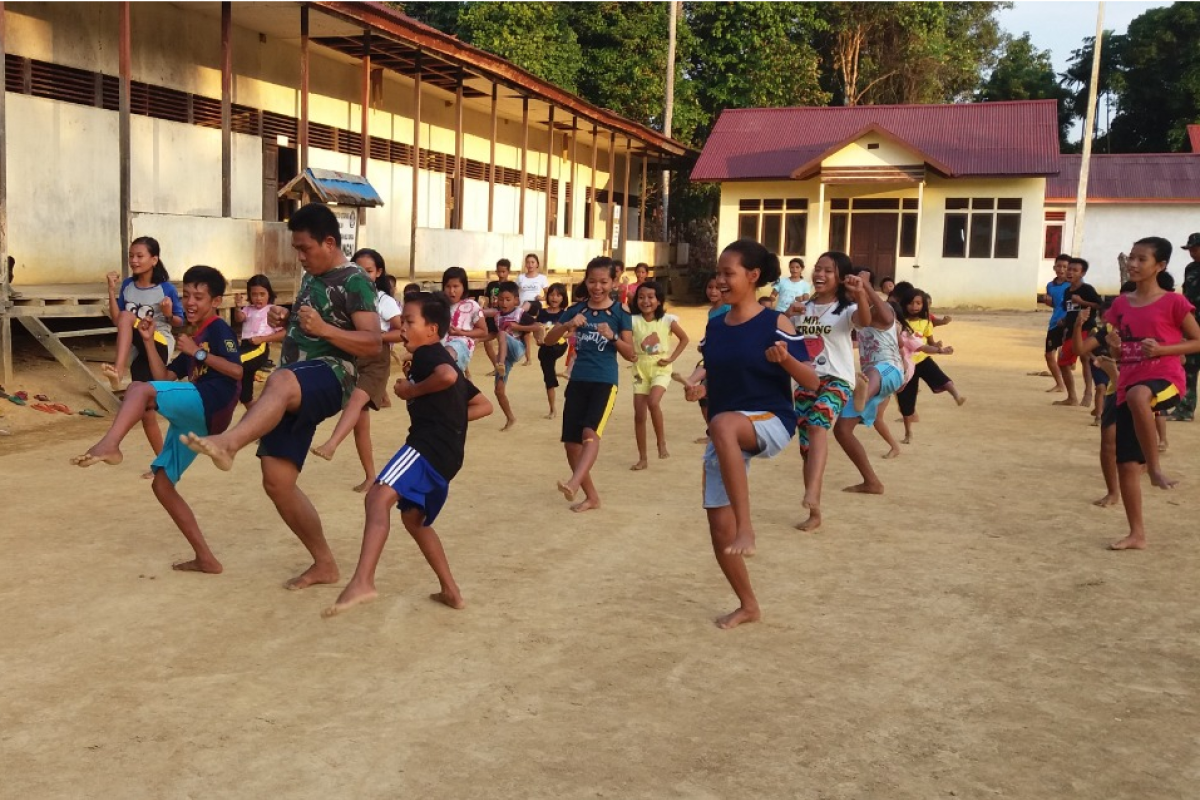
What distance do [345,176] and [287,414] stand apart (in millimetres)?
9800

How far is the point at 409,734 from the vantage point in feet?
11.1

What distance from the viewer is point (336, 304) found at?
15.1 ft

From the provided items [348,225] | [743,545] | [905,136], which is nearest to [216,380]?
[743,545]

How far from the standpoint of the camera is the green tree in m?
42.8

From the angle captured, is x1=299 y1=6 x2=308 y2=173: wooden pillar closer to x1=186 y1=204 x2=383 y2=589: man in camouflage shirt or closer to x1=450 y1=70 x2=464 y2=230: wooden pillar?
x1=450 y1=70 x2=464 y2=230: wooden pillar

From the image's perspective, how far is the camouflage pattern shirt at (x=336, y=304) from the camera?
461cm

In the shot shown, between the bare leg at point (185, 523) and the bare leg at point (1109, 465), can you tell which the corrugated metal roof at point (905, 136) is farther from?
the bare leg at point (185, 523)

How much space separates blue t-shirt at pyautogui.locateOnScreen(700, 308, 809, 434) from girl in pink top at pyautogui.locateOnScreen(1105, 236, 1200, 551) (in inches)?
101

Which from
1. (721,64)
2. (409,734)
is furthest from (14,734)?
(721,64)

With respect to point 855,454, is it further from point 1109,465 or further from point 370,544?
point 370,544

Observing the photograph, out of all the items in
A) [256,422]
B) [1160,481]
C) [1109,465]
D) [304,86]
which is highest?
[304,86]

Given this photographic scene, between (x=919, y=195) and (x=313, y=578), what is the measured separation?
25.5m

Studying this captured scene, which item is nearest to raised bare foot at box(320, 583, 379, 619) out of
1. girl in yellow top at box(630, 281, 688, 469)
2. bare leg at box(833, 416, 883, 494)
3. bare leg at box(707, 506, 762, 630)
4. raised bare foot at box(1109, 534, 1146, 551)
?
bare leg at box(707, 506, 762, 630)

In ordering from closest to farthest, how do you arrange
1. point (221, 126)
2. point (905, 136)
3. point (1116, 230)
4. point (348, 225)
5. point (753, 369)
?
point (753, 369) < point (348, 225) < point (221, 126) < point (905, 136) < point (1116, 230)
